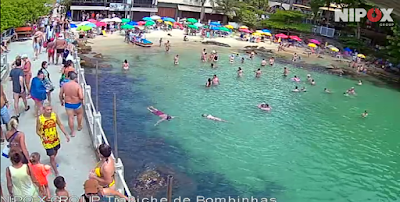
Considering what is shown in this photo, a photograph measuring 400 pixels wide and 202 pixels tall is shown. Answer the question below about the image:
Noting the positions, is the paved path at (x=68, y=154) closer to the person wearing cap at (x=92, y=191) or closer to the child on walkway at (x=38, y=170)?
the child on walkway at (x=38, y=170)

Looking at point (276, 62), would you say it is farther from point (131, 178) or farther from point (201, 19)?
point (131, 178)

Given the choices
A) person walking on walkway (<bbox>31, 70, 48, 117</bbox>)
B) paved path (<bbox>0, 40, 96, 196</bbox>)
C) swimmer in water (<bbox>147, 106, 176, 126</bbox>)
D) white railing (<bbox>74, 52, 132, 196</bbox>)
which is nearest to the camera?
white railing (<bbox>74, 52, 132, 196</bbox>)

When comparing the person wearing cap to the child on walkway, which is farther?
the child on walkway

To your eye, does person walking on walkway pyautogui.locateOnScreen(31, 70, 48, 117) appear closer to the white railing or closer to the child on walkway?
the white railing

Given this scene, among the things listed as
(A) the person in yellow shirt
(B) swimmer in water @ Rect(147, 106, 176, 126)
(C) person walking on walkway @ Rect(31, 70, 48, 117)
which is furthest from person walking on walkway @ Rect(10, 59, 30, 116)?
(B) swimmer in water @ Rect(147, 106, 176, 126)

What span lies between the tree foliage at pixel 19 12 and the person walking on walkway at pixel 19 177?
15.4m

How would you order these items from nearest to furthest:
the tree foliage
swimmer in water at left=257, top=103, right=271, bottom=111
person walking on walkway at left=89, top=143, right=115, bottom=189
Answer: person walking on walkway at left=89, top=143, right=115, bottom=189 → the tree foliage → swimmer in water at left=257, top=103, right=271, bottom=111

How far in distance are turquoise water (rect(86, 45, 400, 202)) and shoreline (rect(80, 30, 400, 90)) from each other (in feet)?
15.2

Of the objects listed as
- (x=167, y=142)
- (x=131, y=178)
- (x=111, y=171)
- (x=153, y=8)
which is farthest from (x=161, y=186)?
(x=153, y=8)

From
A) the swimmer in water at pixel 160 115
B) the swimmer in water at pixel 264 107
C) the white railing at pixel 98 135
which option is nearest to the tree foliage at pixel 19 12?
the swimmer in water at pixel 160 115

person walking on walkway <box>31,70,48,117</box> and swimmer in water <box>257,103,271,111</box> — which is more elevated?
person walking on walkway <box>31,70,48,117</box>

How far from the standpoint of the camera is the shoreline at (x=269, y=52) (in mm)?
37875

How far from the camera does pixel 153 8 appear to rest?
2122 inches

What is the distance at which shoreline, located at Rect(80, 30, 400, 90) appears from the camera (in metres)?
37.9
